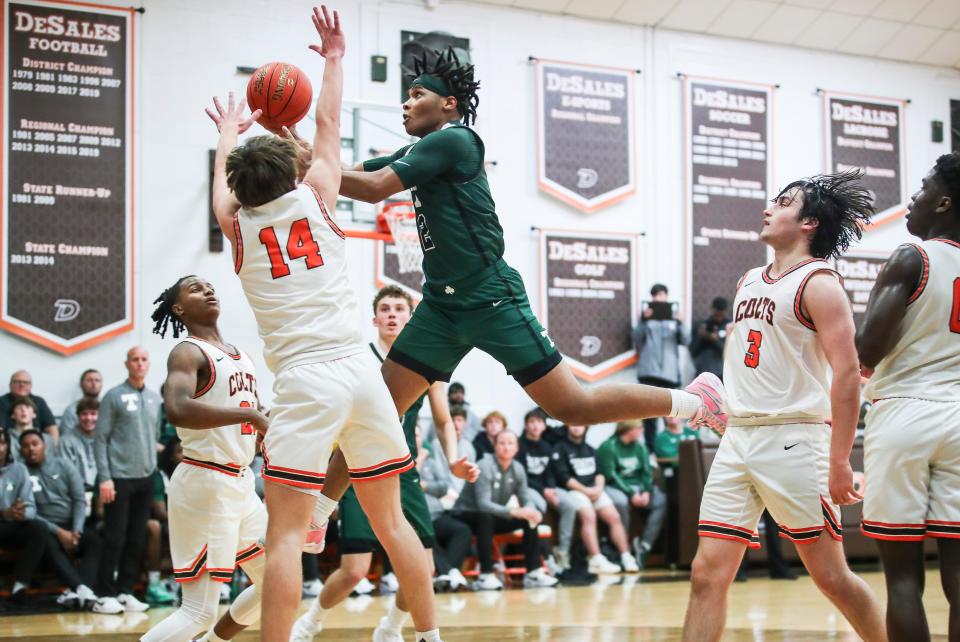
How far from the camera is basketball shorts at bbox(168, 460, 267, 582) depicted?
4707mm

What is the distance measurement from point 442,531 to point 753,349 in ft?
21.2

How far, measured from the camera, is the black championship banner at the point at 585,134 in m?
13.6

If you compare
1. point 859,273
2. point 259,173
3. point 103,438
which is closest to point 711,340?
point 859,273

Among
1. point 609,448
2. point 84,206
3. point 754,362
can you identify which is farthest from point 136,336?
point 754,362

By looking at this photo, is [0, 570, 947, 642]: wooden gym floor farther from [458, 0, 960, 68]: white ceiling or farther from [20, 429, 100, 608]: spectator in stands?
[458, 0, 960, 68]: white ceiling

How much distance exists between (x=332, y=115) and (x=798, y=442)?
2.17 m

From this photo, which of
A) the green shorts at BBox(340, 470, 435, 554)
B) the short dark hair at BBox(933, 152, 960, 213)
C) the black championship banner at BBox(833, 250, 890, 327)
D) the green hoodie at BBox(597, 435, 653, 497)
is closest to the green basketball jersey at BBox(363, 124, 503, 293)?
the green shorts at BBox(340, 470, 435, 554)

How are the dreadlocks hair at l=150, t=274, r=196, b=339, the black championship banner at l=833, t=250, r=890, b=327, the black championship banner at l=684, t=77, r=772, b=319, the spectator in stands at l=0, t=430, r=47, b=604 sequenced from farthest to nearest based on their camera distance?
the black championship banner at l=833, t=250, r=890, b=327
the black championship banner at l=684, t=77, r=772, b=319
the spectator in stands at l=0, t=430, r=47, b=604
the dreadlocks hair at l=150, t=274, r=196, b=339

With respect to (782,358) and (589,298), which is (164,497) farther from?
(782,358)

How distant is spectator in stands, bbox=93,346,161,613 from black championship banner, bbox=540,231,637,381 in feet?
18.0

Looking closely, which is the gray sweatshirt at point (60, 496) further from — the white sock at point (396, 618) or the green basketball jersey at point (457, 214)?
the green basketball jersey at point (457, 214)

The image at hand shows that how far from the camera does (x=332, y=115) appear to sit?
4.12 meters

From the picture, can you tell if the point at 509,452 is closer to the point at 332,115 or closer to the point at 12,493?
the point at 12,493

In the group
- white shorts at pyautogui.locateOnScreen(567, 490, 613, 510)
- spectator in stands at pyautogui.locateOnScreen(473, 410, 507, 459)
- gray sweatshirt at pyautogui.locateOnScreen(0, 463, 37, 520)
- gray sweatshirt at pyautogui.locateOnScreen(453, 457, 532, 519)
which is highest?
spectator in stands at pyautogui.locateOnScreen(473, 410, 507, 459)
